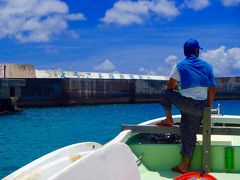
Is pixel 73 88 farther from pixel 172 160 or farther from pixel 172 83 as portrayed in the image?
pixel 172 83

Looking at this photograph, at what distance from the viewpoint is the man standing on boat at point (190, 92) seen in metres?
5.36

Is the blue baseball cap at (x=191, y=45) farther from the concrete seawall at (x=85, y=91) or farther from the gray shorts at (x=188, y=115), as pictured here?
the concrete seawall at (x=85, y=91)

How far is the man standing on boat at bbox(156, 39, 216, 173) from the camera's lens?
5363mm

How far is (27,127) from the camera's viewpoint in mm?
33438

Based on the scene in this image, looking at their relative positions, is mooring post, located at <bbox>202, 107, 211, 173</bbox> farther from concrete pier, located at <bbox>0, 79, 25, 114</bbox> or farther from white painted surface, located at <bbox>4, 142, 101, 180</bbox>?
concrete pier, located at <bbox>0, 79, 25, 114</bbox>

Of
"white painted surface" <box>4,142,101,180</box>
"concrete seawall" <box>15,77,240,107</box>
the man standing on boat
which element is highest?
the man standing on boat

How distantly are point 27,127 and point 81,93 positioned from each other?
2731cm

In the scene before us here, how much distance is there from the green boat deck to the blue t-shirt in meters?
0.92

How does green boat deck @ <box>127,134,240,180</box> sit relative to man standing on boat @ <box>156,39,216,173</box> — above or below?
below

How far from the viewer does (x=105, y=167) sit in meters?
3.15

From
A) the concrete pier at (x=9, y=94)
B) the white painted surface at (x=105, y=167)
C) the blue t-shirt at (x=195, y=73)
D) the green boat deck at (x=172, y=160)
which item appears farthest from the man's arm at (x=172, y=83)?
the concrete pier at (x=9, y=94)

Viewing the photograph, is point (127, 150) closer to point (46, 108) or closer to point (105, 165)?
point (105, 165)

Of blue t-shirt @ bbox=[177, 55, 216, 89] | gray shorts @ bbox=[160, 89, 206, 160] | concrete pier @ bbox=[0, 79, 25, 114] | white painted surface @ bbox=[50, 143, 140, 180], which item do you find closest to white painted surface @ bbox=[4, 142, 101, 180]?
white painted surface @ bbox=[50, 143, 140, 180]

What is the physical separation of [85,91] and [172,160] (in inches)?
2170
